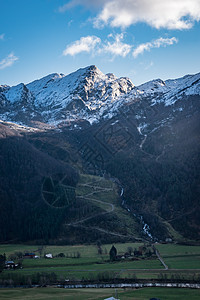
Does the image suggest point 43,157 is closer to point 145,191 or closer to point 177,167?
point 145,191

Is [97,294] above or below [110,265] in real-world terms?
above

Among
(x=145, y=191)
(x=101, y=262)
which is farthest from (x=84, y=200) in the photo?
(x=101, y=262)

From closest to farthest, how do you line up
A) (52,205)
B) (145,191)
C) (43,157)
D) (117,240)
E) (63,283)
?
(63,283) < (117,240) < (52,205) < (145,191) < (43,157)

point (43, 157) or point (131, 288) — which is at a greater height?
point (43, 157)

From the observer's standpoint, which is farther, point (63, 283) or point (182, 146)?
point (182, 146)

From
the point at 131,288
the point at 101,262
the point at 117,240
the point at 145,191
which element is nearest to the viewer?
the point at 131,288

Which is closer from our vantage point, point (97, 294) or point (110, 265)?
point (97, 294)

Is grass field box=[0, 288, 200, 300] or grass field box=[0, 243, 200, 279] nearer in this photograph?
grass field box=[0, 288, 200, 300]

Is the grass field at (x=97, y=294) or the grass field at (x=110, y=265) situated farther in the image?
the grass field at (x=110, y=265)
